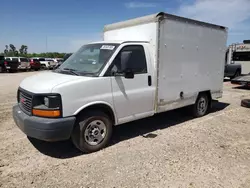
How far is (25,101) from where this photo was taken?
4062mm

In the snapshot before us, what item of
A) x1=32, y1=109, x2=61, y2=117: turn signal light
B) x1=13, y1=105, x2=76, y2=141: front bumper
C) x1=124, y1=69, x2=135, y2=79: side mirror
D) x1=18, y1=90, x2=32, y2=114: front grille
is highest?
x1=124, y1=69, x2=135, y2=79: side mirror

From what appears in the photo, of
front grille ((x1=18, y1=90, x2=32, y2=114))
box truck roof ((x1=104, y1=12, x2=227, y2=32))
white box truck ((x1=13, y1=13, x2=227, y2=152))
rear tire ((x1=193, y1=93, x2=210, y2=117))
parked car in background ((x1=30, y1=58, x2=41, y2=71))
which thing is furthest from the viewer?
parked car in background ((x1=30, y1=58, x2=41, y2=71))

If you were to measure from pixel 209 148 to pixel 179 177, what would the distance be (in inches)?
55.6

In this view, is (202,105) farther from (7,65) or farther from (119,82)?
(7,65)

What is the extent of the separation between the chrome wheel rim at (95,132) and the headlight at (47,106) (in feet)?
2.25

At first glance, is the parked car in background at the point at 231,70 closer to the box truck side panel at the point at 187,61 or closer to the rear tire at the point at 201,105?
the box truck side panel at the point at 187,61

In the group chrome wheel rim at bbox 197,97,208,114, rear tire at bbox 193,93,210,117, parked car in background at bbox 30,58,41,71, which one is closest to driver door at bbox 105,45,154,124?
rear tire at bbox 193,93,210,117

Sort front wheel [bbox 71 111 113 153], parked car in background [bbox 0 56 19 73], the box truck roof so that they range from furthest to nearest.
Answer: parked car in background [bbox 0 56 19 73] → the box truck roof → front wheel [bbox 71 111 113 153]

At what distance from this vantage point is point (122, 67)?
4383mm

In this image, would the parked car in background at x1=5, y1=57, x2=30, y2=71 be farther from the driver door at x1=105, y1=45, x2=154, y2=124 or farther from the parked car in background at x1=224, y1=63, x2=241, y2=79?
the driver door at x1=105, y1=45, x2=154, y2=124

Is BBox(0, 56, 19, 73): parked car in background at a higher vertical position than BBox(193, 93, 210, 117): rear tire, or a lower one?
higher

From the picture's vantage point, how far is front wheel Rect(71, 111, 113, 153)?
13.1 ft

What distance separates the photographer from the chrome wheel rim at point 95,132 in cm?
415

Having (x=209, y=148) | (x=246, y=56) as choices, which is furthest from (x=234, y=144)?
(x=246, y=56)
